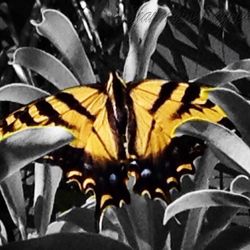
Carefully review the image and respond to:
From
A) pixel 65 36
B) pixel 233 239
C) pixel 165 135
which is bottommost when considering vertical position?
pixel 233 239

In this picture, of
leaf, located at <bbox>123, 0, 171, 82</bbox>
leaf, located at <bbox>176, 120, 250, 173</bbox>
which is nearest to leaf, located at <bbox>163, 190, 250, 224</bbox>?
A: leaf, located at <bbox>176, 120, 250, 173</bbox>

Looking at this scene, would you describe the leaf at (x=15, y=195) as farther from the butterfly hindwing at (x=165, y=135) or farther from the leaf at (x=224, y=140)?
the leaf at (x=224, y=140)

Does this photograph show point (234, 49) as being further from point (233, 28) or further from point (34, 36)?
point (34, 36)

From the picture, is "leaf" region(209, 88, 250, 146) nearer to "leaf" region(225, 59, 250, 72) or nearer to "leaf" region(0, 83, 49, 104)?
"leaf" region(225, 59, 250, 72)

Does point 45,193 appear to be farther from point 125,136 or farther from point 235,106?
point 235,106

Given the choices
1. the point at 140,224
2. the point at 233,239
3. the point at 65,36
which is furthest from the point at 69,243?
the point at 65,36

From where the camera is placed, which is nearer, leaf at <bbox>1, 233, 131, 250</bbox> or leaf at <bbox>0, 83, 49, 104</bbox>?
leaf at <bbox>1, 233, 131, 250</bbox>

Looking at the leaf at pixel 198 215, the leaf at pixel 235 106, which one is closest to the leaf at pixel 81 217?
the leaf at pixel 198 215
